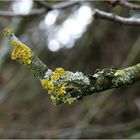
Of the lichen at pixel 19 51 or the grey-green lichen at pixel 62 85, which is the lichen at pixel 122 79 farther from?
the lichen at pixel 19 51

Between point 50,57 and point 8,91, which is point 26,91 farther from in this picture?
point 8,91

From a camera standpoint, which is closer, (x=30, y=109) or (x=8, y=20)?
(x=8, y=20)

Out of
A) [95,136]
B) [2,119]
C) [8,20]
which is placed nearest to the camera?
[95,136]

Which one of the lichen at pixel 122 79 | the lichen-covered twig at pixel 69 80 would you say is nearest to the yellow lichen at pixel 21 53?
the lichen-covered twig at pixel 69 80

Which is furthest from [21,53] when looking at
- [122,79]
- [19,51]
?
[122,79]

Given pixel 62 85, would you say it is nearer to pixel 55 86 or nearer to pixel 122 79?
pixel 55 86

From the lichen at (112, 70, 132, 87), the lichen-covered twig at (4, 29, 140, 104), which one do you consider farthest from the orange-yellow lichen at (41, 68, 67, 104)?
the lichen at (112, 70, 132, 87)

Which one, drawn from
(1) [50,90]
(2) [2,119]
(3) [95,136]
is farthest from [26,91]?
(1) [50,90]
